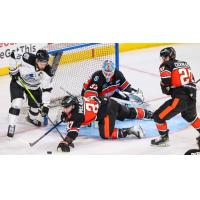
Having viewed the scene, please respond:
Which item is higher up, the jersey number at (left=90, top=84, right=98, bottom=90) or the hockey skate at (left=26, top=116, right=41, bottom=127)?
the jersey number at (left=90, top=84, right=98, bottom=90)

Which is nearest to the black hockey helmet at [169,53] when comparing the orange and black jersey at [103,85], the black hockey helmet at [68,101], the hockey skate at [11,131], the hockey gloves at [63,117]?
the orange and black jersey at [103,85]

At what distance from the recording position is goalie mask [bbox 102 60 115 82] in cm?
573

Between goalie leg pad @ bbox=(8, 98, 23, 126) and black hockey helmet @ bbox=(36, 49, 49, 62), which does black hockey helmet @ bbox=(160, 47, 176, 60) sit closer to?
black hockey helmet @ bbox=(36, 49, 49, 62)

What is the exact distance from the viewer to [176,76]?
5.46 m

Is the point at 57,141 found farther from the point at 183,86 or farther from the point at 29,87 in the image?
the point at 183,86

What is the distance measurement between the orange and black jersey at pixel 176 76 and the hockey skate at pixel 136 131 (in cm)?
33

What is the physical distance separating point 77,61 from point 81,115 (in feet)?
1.66

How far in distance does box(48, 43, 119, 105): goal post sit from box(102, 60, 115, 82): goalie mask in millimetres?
30

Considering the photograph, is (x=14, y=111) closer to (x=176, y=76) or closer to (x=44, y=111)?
(x=44, y=111)

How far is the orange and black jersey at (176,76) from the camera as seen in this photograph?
5.47 metres

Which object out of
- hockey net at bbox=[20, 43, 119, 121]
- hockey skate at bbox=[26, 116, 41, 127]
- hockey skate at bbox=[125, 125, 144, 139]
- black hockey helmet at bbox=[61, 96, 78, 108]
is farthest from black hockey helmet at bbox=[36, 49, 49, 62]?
hockey skate at bbox=[125, 125, 144, 139]

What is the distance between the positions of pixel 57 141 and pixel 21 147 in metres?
0.24

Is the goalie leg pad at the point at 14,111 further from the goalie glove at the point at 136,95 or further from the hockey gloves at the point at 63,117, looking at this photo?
the goalie glove at the point at 136,95

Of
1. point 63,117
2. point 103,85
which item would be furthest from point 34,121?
point 103,85
